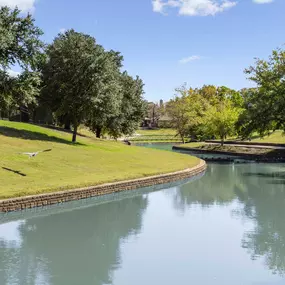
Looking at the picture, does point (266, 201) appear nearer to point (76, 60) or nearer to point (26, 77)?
point (26, 77)

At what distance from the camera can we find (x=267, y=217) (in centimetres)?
2191

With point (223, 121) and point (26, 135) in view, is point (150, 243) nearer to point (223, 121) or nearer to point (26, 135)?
point (26, 135)

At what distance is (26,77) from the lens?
38.6 meters

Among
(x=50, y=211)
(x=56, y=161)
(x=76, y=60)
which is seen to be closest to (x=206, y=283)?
(x=50, y=211)

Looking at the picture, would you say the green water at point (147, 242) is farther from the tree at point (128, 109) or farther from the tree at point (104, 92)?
the tree at point (128, 109)

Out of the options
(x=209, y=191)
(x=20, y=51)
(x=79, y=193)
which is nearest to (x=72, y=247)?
(x=79, y=193)

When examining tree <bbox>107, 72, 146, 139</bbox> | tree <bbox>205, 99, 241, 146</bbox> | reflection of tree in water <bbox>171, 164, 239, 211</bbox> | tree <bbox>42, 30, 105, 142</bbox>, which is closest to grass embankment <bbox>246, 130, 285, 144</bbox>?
tree <bbox>205, 99, 241, 146</bbox>

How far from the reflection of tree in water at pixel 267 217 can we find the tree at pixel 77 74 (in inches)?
736

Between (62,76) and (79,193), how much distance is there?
26.9 metres

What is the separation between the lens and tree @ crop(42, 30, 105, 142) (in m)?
45.4

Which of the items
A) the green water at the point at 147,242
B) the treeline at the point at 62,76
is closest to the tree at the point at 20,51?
the treeline at the point at 62,76

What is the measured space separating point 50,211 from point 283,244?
11405 millimetres

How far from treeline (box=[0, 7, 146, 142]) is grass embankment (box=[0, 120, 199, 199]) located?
12.3 feet

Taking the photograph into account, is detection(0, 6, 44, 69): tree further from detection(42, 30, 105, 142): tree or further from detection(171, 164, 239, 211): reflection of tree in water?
detection(171, 164, 239, 211): reflection of tree in water
